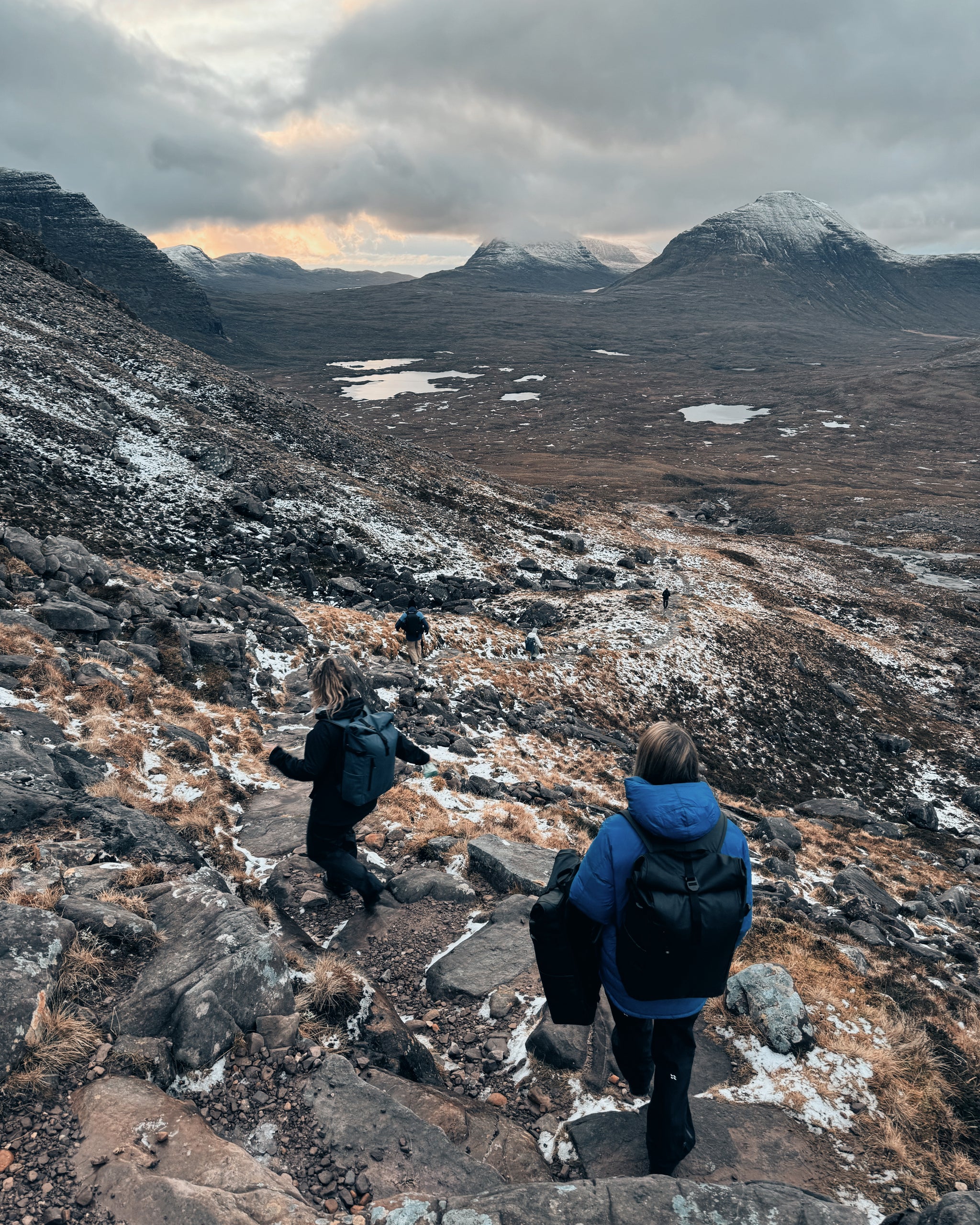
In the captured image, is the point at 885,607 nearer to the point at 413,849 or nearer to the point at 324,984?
the point at 413,849

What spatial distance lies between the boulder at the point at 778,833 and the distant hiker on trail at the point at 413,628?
34.4 feet

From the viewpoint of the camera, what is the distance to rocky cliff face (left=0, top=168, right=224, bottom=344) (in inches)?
7382

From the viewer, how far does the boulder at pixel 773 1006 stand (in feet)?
18.9

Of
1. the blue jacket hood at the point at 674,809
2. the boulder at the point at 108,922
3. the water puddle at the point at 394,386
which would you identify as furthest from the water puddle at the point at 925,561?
the water puddle at the point at 394,386

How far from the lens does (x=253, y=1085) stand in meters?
4.27

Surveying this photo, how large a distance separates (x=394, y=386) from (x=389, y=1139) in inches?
7762

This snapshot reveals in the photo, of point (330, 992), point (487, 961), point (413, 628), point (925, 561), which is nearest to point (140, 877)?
point (330, 992)

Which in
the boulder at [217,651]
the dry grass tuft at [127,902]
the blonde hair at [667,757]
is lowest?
the boulder at [217,651]

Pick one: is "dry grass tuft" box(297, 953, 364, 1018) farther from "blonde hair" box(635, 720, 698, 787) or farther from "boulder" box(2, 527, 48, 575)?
"boulder" box(2, 527, 48, 575)

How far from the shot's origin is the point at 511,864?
27.5ft

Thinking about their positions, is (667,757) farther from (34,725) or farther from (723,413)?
(723,413)

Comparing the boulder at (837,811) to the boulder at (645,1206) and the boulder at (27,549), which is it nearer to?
the boulder at (645,1206)

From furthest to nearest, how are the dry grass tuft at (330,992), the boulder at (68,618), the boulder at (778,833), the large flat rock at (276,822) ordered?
the boulder at (778,833), the boulder at (68,618), the large flat rock at (276,822), the dry grass tuft at (330,992)

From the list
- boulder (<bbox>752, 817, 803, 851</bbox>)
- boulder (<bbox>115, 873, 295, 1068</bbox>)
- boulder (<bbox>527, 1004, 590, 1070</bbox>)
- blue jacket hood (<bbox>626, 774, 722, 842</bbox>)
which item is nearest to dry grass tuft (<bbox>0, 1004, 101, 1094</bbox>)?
boulder (<bbox>115, 873, 295, 1068</bbox>)
